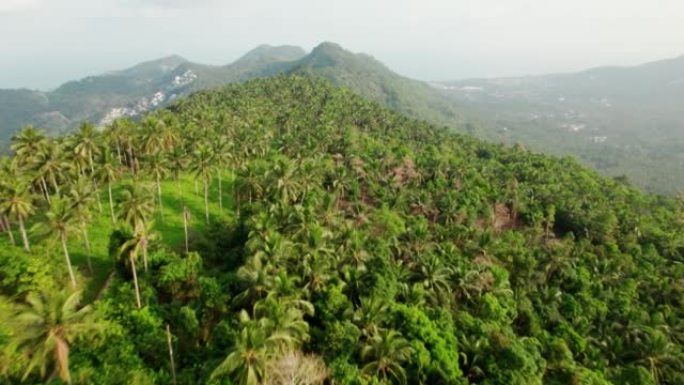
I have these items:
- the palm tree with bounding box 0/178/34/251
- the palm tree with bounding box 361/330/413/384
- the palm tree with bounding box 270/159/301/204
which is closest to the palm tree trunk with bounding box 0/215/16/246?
the palm tree with bounding box 0/178/34/251

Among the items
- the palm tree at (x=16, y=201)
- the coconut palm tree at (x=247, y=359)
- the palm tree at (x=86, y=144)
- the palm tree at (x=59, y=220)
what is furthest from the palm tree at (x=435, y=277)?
the palm tree at (x=86, y=144)

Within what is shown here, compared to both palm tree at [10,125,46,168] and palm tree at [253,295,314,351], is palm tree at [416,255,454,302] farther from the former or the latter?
palm tree at [10,125,46,168]

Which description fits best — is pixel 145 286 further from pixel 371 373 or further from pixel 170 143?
pixel 170 143

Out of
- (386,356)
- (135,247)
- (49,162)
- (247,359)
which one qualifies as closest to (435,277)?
(386,356)

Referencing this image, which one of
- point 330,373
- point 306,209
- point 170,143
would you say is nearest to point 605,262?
point 306,209

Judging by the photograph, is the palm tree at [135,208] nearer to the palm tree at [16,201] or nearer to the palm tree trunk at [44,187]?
the palm tree at [16,201]

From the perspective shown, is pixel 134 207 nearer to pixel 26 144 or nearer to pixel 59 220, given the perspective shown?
pixel 59 220
